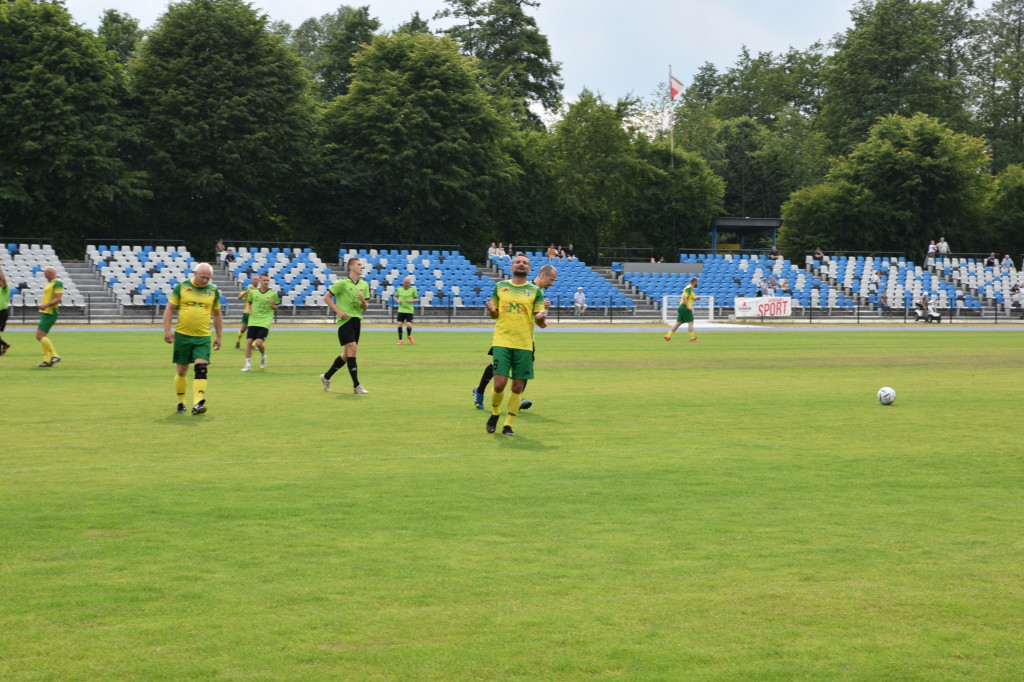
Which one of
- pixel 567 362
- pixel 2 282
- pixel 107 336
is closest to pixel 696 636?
pixel 567 362

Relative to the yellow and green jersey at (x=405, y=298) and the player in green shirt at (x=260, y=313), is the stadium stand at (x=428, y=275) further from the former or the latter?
the player in green shirt at (x=260, y=313)

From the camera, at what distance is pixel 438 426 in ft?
43.2

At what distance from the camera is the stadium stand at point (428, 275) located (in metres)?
49.8

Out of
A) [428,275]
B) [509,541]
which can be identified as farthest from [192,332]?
[428,275]

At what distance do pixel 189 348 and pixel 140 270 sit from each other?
35.4 metres

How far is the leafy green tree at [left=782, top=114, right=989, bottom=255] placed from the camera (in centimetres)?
6906

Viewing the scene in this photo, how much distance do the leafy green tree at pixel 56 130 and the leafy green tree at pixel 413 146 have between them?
12842mm

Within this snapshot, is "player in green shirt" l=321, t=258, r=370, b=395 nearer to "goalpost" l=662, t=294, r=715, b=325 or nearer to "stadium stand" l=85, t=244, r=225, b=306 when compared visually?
"stadium stand" l=85, t=244, r=225, b=306

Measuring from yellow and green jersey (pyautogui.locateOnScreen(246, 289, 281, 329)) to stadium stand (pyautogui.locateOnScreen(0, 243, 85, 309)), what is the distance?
83.2 ft

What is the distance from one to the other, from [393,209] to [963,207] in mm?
38686

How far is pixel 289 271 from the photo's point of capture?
164 ft

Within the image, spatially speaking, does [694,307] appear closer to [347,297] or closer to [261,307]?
[261,307]

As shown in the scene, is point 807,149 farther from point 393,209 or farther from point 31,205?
point 31,205

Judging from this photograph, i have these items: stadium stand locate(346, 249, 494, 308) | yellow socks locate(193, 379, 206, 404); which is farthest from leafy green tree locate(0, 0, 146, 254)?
yellow socks locate(193, 379, 206, 404)
